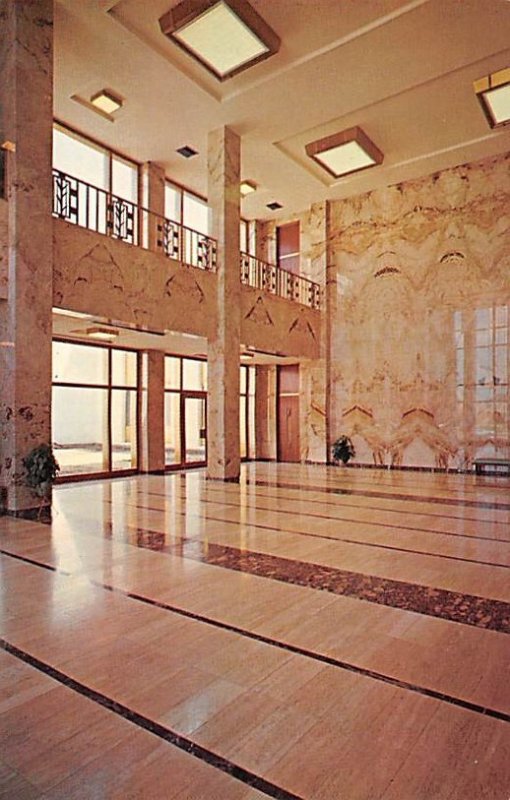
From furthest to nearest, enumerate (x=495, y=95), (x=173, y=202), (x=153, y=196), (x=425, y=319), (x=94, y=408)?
(x=173, y=202), (x=425, y=319), (x=153, y=196), (x=94, y=408), (x=495, y=95)

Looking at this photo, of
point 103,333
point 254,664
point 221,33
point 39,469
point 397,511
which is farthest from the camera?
point 103,333

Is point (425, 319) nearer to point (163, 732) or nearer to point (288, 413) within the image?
point (288, 413)

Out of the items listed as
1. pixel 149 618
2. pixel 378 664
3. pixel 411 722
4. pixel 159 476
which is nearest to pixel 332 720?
pixel 411 722

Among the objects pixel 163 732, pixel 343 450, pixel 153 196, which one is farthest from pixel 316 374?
pixel 163 732

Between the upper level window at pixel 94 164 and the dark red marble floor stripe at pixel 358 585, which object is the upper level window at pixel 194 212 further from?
the dark red marble floor stripe at pixel 358 585

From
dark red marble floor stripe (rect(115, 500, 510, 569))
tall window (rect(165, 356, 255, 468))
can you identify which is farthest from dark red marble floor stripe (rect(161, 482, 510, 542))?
tall window (rect(165, 356, 255, 468))

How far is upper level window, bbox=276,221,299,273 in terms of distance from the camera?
612 inches

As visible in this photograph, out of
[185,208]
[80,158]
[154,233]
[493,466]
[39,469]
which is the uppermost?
[80,158]

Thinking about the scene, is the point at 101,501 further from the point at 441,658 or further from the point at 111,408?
the point at 441,658

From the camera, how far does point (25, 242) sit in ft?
23.1

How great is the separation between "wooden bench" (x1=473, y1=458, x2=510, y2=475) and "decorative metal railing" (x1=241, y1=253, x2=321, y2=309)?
5631 mm

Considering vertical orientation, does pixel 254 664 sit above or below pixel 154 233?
below

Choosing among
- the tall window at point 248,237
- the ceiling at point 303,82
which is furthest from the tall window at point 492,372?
the tall window at point 248,237

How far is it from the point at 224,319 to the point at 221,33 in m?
4.62
